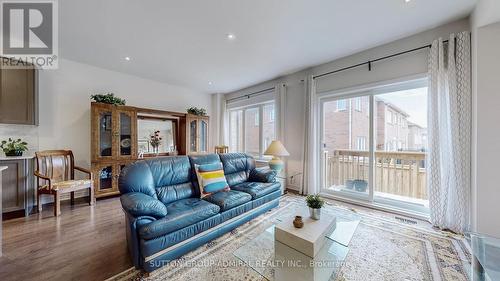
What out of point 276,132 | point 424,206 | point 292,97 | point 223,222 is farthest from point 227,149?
point 424,206

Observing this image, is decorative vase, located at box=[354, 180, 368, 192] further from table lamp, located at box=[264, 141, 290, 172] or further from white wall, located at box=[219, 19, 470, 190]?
table lamp, located at box=[264, 141, 290, 172]

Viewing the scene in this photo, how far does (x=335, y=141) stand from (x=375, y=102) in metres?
0.97

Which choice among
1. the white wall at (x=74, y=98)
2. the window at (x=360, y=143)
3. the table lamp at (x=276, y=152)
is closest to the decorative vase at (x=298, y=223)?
the table lamp at (x=276, y=152)

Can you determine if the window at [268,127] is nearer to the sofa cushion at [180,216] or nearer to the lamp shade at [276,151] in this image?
the lamp shade at [276,151]

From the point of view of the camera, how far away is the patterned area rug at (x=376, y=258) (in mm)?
1600

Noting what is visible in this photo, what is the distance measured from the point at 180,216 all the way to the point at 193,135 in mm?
3401

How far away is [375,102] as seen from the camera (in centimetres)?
326

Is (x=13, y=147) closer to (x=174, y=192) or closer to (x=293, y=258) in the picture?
(x=174, y=192)

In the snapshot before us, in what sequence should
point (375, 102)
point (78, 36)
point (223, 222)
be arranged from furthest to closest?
point (375, 102)
point (78, 36)
point (223, 222)

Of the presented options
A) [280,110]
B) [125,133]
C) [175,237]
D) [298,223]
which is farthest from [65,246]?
[280,110]

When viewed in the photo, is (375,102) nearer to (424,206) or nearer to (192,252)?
(424,206)

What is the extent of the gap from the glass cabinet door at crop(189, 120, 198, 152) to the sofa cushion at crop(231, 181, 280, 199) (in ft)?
7.75

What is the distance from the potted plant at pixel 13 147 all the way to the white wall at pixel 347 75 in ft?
14.4

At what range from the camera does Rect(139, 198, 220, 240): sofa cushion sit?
1604mm
